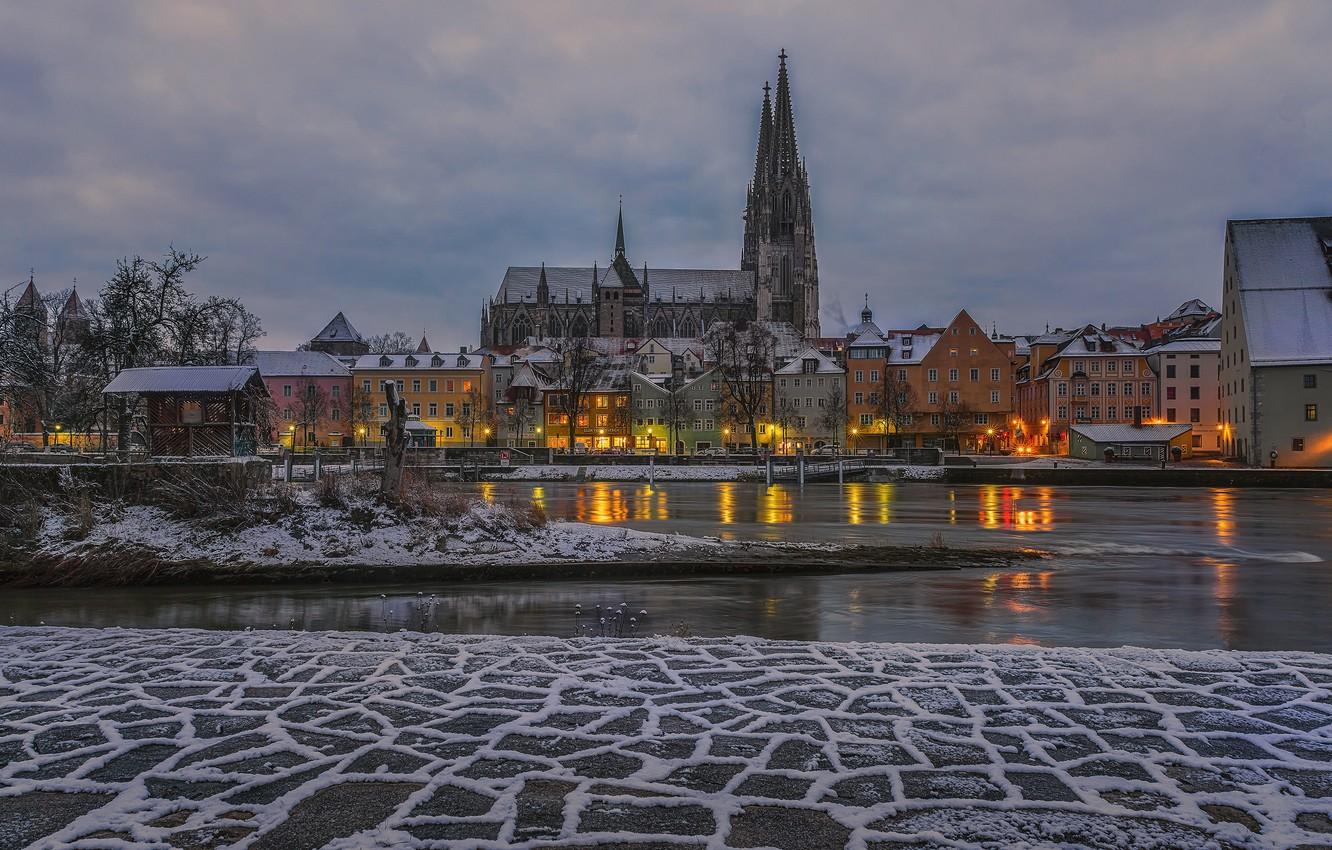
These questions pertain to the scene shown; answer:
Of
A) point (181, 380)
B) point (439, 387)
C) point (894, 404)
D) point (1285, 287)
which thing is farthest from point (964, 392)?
point (181, 380)

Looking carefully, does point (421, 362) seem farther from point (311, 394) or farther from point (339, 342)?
point (339, 342)

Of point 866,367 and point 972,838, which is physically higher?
point 866,367

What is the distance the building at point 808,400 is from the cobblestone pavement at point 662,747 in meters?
80.7

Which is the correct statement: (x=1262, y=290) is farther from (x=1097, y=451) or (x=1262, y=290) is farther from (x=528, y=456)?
(x=528, y=456)

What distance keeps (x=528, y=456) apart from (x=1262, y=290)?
53.3 metres

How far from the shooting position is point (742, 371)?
83.2 metres

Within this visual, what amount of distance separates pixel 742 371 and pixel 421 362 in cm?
4056

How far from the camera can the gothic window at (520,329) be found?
137 metres

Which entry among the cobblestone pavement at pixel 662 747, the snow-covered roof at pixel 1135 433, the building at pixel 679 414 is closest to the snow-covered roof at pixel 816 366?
the building at pixel 679 414

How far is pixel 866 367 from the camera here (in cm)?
9119

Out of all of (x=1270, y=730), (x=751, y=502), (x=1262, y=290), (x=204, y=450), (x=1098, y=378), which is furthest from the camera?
(x=1098, y=378)

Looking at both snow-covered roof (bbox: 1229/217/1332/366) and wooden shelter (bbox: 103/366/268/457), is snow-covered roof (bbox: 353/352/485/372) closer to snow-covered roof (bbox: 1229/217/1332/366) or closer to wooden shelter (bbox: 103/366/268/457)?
wooden shelter (bbox: 103/366/268/457)

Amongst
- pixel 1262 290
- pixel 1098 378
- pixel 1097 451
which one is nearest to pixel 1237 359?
pixel 1262 290

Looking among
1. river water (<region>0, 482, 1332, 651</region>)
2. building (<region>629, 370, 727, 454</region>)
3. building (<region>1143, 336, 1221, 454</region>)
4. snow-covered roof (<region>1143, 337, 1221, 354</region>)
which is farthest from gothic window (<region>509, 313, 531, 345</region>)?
river water (<region>0, 482, 1332, 651</region>)
